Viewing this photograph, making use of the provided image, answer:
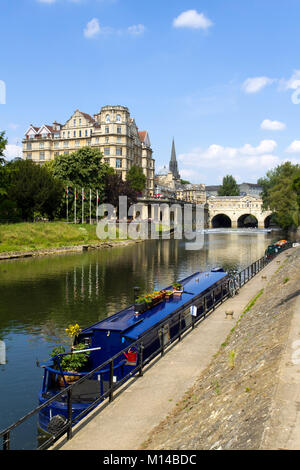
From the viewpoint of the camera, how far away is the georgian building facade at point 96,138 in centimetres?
12112

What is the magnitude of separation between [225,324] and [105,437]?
12.1 m

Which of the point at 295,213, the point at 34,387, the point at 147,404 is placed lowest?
the point at 34,387

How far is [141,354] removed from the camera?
13.9 metres

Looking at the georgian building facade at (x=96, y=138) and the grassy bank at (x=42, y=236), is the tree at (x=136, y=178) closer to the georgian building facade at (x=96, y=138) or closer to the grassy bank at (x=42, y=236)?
the georgian building facade at (x=96, y=138)

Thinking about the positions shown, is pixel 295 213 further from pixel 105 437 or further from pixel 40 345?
pixel 105 437

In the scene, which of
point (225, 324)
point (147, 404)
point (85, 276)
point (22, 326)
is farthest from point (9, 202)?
point (147, 404)

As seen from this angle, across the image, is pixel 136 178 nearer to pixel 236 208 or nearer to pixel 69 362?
pixel 236 208

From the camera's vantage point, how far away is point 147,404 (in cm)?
1206

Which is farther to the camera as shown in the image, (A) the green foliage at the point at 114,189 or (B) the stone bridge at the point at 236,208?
(B) the stone bridge at the point at 236,208

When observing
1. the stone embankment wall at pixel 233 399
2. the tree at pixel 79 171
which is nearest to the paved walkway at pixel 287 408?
the stone embankment wall at pixel 233 399
